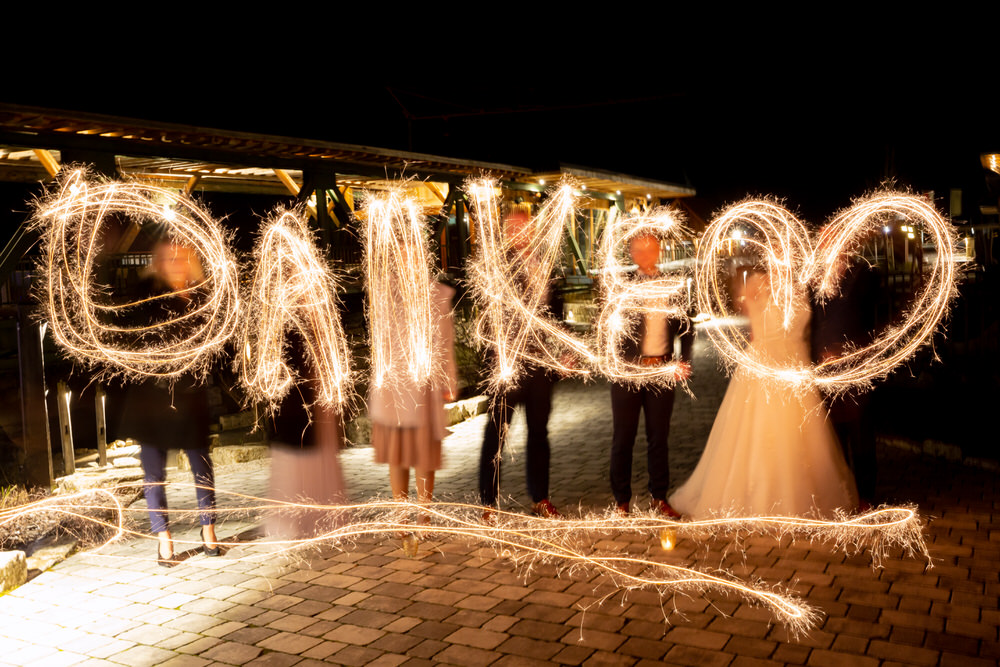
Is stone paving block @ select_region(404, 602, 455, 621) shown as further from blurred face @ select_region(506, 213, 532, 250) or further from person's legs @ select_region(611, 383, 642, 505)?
blurred face @ select_region(506, 213, 532, 250)

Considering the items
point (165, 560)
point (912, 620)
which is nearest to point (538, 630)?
point (912, 620)

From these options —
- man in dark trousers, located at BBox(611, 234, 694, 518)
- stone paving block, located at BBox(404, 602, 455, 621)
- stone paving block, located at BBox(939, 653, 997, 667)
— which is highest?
man in dark trousers, located at BBox(611, 234, 694, 518)

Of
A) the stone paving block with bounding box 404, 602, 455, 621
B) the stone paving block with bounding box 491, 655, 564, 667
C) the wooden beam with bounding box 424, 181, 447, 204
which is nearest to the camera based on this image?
the stone paving block with bounding box 491, 655, 564, 667

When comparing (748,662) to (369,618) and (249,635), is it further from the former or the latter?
(249,635)

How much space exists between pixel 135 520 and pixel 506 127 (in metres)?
13.0

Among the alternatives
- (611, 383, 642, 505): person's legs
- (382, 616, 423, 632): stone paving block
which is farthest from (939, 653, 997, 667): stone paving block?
(611, 383, 642, 505): person's legs

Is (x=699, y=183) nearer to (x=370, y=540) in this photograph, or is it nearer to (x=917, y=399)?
(x=917, y=399)

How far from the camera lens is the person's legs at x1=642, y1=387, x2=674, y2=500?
549 centimetres

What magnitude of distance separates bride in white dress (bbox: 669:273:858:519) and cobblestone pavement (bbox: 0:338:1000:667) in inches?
22.7

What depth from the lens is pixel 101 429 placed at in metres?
8.26

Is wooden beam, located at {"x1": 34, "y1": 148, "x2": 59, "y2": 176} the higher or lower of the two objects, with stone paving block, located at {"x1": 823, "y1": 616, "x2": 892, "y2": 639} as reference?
higher

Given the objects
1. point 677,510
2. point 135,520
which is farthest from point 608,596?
point 135,520

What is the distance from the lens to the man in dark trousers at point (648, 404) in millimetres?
5477

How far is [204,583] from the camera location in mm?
4570
